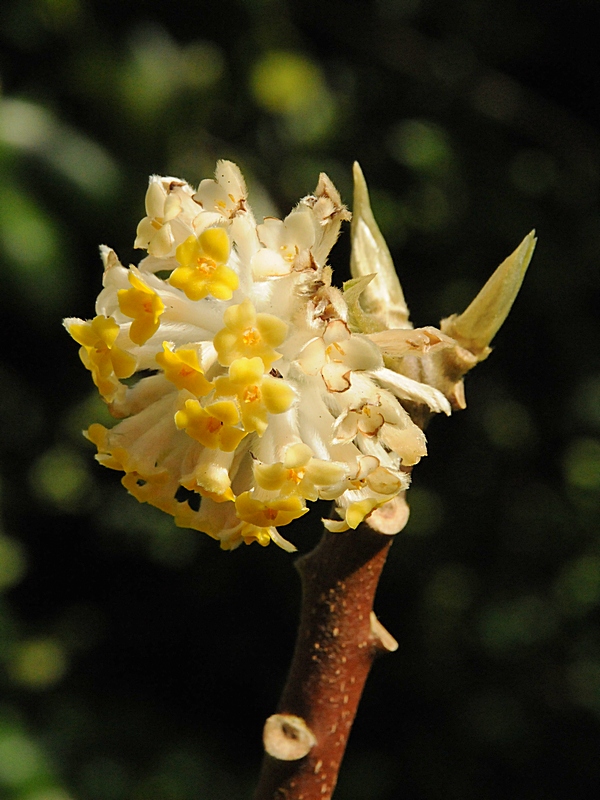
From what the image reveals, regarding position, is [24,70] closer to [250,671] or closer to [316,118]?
[316,118]

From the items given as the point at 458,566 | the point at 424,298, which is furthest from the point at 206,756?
the point at 424,298

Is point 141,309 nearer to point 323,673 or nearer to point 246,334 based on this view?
point 246,334

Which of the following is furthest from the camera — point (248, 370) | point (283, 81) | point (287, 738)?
point (283, 81)

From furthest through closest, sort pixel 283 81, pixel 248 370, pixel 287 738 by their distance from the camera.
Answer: pixel 283 81 < pixel 287 738 < pixel 248 370

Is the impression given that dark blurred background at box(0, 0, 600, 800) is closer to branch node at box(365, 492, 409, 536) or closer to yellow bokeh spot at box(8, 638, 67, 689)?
yellow bokeh spot at box(8, 638, 67, 689)

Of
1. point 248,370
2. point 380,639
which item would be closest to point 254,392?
point 248,370

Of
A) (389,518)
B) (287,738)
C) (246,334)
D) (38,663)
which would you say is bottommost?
(38,663)

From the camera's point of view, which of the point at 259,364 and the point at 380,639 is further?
the point at 380,639
